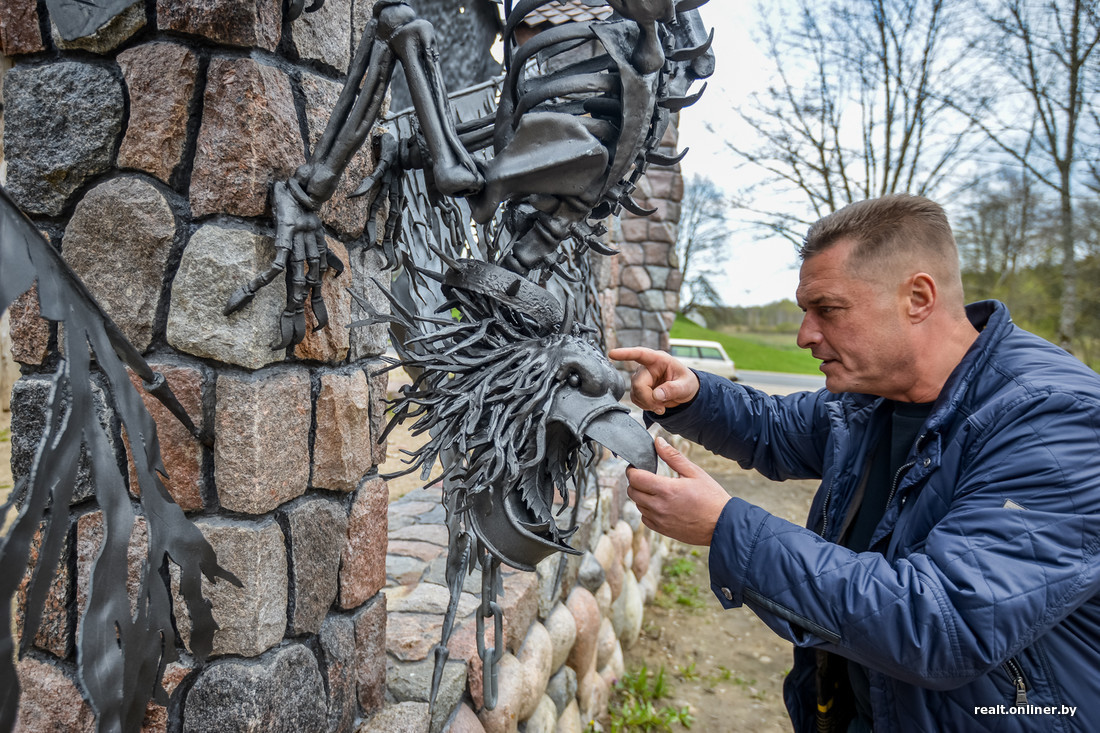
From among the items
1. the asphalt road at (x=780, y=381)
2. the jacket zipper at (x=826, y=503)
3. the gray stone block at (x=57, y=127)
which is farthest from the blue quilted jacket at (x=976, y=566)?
the asphalt road at (x=780, y=381)

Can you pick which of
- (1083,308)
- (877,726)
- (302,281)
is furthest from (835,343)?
(1083,308)

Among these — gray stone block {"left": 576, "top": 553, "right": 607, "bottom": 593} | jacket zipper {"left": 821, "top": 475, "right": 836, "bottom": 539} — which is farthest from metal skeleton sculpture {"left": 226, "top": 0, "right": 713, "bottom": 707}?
gray stone block {"left": 576, "top": 553, "right": 607, "bottom": 593}

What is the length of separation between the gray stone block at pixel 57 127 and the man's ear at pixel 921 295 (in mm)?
1753

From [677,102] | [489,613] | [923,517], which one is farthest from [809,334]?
[489,613]

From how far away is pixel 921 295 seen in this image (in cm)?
156

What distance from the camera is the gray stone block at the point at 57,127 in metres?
1.22

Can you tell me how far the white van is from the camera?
546 inches

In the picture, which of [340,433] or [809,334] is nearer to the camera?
[340,433]

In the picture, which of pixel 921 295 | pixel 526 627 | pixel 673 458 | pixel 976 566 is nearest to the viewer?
pixel 976 566

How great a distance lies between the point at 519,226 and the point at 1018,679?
1407mm

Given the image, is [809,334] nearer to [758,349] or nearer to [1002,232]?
[1002,232]

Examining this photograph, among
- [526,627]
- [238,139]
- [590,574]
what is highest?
[238,139]

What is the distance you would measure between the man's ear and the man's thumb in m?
0.69

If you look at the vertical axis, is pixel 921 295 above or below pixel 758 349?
above
